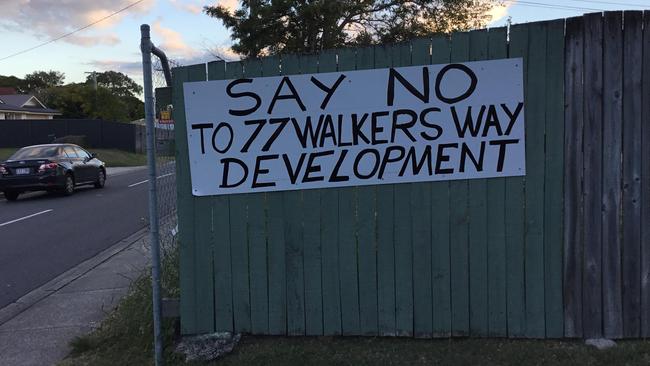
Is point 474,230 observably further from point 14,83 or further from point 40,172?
point 14,83

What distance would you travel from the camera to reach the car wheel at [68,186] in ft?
54.0

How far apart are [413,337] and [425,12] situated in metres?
21.6

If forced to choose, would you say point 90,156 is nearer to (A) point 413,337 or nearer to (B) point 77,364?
(B) point 77,364

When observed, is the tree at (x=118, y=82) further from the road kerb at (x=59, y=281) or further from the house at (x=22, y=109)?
the road kerb at (x=59, y=281)

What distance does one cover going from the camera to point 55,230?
1057cm

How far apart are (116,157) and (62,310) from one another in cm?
3148

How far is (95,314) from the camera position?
5418 mm

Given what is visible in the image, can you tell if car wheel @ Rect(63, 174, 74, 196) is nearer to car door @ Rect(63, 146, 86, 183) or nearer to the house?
car door @ Rect(63, 146, 86, 183)

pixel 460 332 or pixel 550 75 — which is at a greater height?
pixel 550 75

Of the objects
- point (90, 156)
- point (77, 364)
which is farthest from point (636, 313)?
point (90, 156)

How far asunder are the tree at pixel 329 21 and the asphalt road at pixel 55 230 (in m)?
8.69

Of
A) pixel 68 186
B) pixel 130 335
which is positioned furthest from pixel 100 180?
pixel 130 335

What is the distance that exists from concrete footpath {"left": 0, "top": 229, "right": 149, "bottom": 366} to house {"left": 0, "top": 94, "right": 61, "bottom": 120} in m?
48.1

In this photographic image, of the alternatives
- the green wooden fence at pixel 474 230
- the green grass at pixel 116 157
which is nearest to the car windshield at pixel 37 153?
the green wooden fence at pixel 474 230
